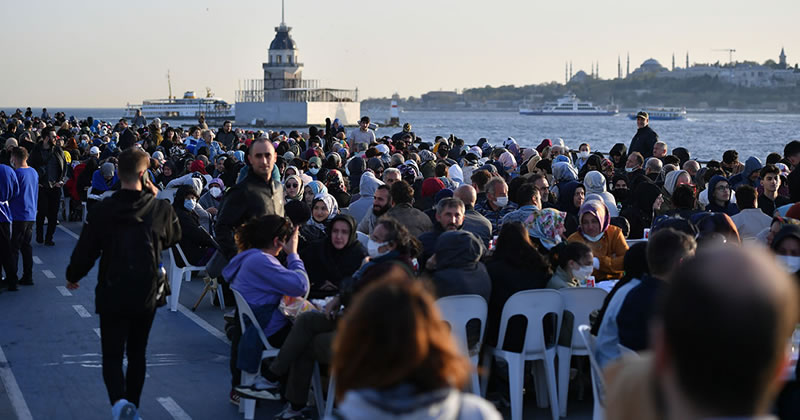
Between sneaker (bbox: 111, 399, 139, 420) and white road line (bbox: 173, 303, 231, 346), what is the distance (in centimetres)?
264

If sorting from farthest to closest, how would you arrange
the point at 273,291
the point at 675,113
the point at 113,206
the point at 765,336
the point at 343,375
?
the point at 675,113 < the point at 273,291 < the point at 113,206 < the point at 343,375 < the point at 765,336

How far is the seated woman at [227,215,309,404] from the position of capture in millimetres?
5500

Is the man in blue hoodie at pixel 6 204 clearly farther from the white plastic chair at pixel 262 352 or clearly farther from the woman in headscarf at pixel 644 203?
the woman in headscarf at pixel 644 203

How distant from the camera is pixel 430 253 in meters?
6.54

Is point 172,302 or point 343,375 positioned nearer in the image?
point 343,375

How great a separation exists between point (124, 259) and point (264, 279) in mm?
932

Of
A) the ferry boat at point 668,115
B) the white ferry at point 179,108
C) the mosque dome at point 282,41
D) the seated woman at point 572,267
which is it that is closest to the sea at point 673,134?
the ferry boat at point 668,115

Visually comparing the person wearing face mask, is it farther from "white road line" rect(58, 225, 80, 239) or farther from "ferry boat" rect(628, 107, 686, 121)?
"ferry boat" rect(628, 107, 686, 121)

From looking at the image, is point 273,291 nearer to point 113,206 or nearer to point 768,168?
point 113,206

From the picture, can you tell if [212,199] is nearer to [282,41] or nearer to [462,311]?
[462,311]

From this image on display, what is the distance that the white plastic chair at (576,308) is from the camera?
5648 mm

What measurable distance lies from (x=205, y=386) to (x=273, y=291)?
130cm

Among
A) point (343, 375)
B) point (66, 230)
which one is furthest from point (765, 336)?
point (66, 230)

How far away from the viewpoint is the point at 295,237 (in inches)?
225
